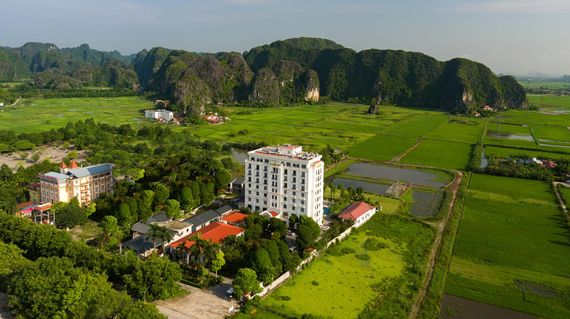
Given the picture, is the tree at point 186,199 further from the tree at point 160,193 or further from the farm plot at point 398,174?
the farm plot at point 398,174

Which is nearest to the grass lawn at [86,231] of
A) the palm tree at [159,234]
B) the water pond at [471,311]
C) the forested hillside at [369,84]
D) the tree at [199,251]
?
the palm tree at [159,234]

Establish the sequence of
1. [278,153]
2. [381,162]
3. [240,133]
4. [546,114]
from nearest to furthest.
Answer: [278,153]
[381,162]
[240,133]
[546,114]

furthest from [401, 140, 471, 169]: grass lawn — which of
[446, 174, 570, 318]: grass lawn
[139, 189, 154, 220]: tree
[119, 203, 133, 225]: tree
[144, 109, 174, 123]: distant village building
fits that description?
[144, 109, 174, 123]: distant village building

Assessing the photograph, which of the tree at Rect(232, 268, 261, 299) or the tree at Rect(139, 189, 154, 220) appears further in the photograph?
the tree at Rect(139, 189, 154, 220)

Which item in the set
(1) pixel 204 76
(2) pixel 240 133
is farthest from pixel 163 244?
(1) pixel 204 76

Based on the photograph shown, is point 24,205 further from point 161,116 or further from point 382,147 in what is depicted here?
point 161,116

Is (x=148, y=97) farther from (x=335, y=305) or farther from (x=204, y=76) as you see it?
(x=335, y=305)

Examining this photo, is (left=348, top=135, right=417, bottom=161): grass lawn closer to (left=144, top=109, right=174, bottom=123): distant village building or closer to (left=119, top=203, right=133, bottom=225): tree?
(left=119, top=203, right=133, bottom=225): tree
